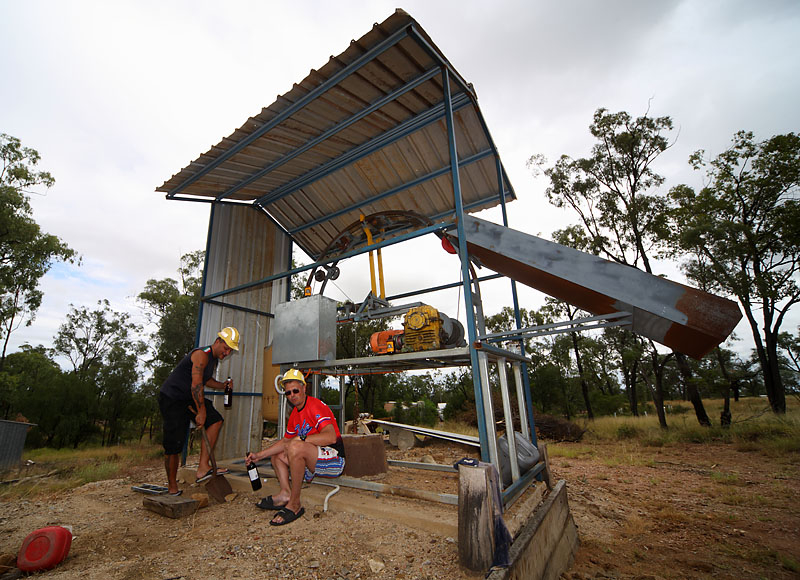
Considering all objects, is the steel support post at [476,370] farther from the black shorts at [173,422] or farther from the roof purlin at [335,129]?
the black shorts at [173,422]

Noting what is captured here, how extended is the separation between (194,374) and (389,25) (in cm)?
508

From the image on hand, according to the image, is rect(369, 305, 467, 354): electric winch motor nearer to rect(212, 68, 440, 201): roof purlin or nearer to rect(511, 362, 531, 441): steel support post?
rect(511, 362, 531, 441): steel support post

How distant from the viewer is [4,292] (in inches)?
729

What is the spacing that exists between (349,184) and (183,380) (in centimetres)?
503

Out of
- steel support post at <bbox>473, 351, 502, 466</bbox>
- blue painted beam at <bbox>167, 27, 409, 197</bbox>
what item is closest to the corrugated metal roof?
blue painted beam at <bbox>167, 27, 409, 197</bbox>

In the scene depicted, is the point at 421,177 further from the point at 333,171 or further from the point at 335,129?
the point at 335,129

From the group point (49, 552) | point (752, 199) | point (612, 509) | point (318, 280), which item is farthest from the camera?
point (752, 199)

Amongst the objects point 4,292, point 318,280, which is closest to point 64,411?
point 4,292

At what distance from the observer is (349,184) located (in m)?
8.13

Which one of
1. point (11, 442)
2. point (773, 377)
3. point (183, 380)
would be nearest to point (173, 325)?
point (11, 442)

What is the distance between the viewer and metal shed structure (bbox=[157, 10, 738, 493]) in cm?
491

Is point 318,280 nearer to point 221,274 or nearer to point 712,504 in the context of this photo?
point 221,274

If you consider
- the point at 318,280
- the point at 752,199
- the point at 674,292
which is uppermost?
the point at 752,199

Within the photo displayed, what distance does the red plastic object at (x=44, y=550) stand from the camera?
2965 millimetres
